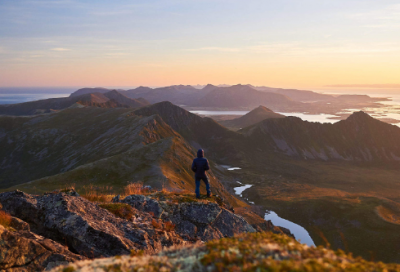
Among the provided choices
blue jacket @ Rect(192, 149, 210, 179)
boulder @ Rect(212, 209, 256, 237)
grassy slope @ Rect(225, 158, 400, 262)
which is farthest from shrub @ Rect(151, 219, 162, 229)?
grassy slope @ Rect(225, 158, 400, 262)

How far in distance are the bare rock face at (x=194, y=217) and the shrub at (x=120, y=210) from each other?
1367mm

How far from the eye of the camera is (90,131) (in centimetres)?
12694

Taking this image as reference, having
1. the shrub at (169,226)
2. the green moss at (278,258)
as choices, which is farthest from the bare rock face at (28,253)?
the green moss at (278,258)

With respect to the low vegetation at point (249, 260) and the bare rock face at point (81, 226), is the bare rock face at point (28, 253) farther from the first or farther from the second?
the low vegetation at point (249, 260)

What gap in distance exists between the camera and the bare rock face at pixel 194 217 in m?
14.7

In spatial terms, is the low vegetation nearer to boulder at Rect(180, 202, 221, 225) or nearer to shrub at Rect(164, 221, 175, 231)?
shrub at Rect(164, 221, 175, 231)

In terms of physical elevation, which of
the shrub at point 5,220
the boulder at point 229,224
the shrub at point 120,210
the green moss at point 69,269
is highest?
the green moss at point 69,269

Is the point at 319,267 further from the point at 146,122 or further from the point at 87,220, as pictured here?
the point at 146,122

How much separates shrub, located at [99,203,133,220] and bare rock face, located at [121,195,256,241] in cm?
137

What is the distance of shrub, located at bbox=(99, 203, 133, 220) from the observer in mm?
13156

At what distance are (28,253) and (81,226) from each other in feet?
7.39

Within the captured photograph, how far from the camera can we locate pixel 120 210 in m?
13.5

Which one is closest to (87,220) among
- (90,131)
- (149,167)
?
(149,167)

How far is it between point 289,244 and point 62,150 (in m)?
127
